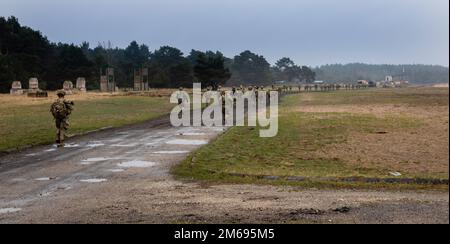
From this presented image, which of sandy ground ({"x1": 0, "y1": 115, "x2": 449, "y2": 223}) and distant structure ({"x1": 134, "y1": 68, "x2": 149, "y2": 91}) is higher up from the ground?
distant structure ({"x1": 134, "y1": 68, "x2": 149, "y2": 91})

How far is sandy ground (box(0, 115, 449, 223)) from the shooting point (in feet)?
28.8

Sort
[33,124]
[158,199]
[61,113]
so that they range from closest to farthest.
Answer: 1. [158,199]
2. [61,113]
3. [33,124]

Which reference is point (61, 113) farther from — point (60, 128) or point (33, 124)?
point (33, 124)

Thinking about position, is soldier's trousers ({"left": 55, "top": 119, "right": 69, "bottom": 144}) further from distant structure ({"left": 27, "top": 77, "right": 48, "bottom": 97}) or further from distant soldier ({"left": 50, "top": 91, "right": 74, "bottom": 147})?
distant structure ({"left": 27, "top": 77, "right": 48, "bottom": 97})

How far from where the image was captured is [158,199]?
10.6 m

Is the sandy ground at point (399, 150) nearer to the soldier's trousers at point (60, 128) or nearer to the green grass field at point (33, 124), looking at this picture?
the soldier's trousers at point (60, 128)

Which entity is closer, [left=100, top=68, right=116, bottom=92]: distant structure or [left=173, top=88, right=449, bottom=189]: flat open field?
[left=173, top=88, right=449, bottom=189]: flat open field

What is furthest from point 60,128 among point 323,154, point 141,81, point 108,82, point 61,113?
point 141,81

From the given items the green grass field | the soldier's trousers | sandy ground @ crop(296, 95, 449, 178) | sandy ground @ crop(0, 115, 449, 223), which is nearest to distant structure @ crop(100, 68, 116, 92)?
the green grass field

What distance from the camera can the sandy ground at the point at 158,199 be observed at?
8.79 meters

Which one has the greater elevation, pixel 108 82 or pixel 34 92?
pixel 108 82

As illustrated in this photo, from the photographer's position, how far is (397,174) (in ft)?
48.3
